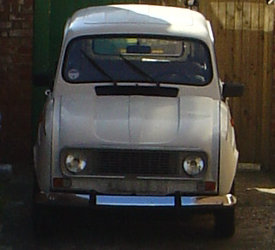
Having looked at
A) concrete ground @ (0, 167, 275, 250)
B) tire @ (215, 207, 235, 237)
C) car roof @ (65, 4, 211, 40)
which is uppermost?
car roof @ (65, 4, 211, 40)

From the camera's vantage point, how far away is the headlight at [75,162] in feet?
24.9

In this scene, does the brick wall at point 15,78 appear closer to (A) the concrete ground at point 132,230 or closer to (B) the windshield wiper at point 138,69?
(A) the concrete ground at point 132,230

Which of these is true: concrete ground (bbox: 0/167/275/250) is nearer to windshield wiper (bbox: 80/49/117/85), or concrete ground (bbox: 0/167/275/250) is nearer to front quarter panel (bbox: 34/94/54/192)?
front quarter panel (bbox: 34/94/54/192)

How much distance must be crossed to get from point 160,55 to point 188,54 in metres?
0.27

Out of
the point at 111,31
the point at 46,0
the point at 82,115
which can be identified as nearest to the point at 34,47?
the point at 46,0

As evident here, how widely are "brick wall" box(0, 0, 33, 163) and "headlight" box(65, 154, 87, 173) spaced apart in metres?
3.91

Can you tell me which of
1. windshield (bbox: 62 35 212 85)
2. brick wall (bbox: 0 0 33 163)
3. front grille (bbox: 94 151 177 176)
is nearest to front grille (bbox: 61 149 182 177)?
front grille (bbox: 94 151 177 176)

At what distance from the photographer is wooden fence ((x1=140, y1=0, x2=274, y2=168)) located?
11578mm

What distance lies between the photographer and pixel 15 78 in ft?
37.4

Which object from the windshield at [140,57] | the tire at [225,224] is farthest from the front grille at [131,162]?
the windshield at [140,57]

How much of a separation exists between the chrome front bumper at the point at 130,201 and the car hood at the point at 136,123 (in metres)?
0.43

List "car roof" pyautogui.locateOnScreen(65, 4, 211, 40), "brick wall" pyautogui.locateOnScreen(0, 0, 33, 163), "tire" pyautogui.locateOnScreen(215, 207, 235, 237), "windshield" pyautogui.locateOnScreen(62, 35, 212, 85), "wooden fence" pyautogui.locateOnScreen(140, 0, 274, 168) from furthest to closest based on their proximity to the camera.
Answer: "wooden fence" pyautogui.locateOnScreen(140, 0, 274, 168), "brick wall" pyautogui.locateOnScreen(0, 0, 33, 163), "car roof" pyautogui.locateOnScreen(65, 4, 211, 40), "windshield" pyautogui.locateOnScreen(62, 35, 212, 85), "tire" pyautogui.locateOnScreen(215, 207, 235, 237)

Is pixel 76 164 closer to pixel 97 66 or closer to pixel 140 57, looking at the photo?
pixel 97 66

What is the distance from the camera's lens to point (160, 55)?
28.4ft
